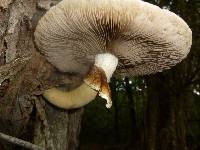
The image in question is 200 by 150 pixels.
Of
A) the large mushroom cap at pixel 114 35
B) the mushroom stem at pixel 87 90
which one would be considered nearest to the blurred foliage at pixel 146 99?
the large mushroom cap at pixel 114 35

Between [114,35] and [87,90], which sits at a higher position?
[114,35]

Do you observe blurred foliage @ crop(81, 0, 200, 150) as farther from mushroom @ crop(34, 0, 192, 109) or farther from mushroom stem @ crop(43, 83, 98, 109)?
mushroom stem @ crop(43, 83, 98, 109)

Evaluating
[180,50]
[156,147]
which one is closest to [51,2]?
[180,50]

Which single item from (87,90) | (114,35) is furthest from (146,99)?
(114,35)

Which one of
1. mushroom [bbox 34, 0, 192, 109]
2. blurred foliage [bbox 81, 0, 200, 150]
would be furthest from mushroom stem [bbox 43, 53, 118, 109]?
blurred foliage [bbox 81, 0, 200, 150]

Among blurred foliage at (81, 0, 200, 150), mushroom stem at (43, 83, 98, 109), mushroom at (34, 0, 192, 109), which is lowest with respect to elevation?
blurred foliage at (81, 0, 200, 150)

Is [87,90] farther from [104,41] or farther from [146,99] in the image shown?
[146,99]

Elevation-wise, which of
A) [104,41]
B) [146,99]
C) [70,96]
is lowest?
[146,99]

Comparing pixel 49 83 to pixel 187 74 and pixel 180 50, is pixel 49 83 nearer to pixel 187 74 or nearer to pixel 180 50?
pixel 180 50
